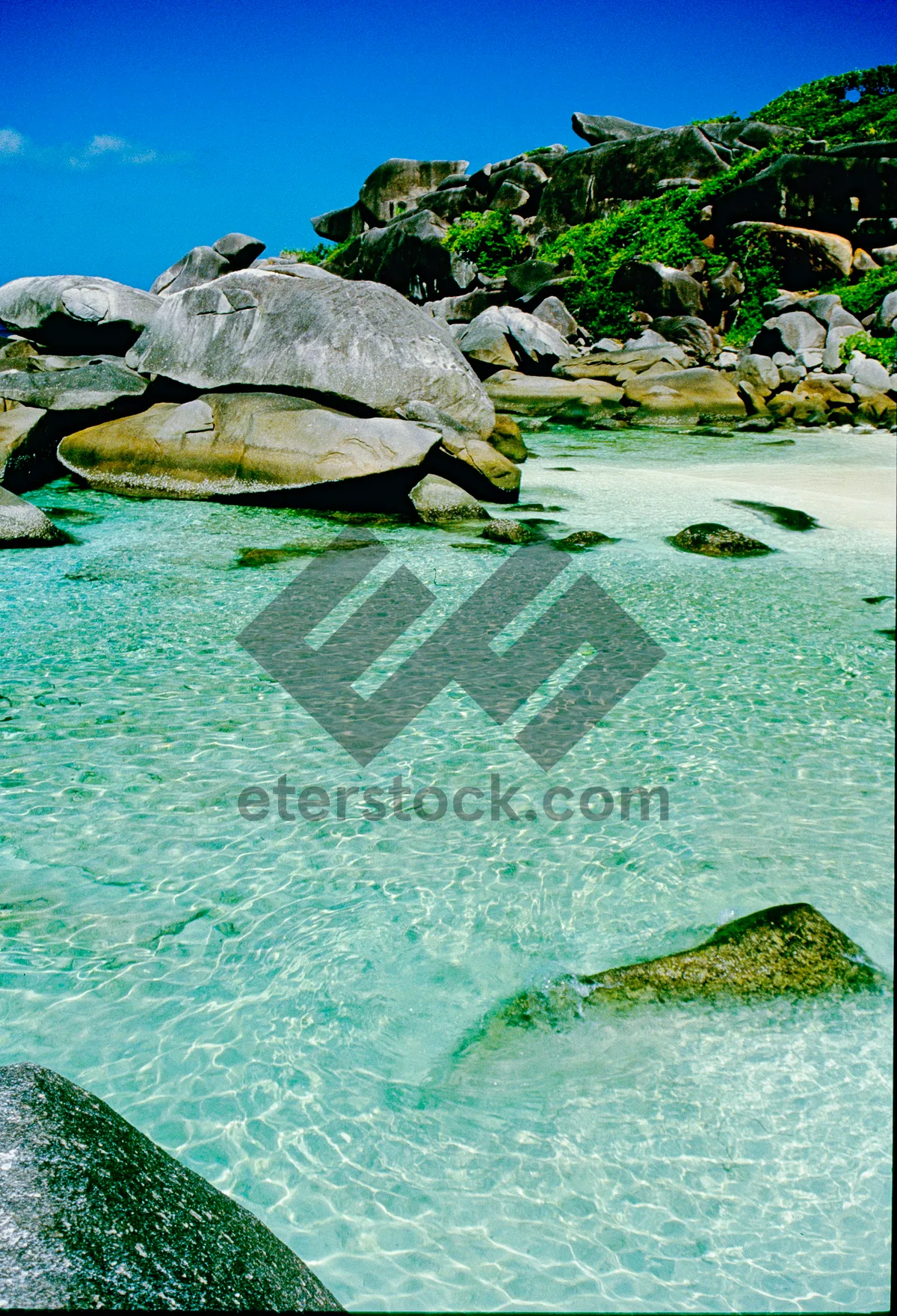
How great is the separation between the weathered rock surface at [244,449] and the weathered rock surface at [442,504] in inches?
7.1

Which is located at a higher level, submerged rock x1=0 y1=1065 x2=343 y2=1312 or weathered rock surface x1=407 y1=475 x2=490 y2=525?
weathered rock surface x1=407 y1=475 x2=490 y2=525

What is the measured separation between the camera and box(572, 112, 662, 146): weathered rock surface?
2944 cm

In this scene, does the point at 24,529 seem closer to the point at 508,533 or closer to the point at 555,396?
the point at 508,533

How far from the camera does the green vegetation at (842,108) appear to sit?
2567cm

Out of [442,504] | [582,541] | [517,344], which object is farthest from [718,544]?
[517,344]

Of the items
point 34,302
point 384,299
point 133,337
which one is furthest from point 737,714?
point 34,302

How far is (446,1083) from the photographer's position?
2.49 metres

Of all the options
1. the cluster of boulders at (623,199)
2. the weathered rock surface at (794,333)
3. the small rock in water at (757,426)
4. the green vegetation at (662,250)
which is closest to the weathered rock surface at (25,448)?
the small rock in water at (757,426)

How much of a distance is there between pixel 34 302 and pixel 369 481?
810 cm

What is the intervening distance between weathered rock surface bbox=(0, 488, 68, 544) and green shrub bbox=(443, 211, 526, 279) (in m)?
22.9

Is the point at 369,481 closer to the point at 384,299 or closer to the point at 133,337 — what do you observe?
the point at 384,299

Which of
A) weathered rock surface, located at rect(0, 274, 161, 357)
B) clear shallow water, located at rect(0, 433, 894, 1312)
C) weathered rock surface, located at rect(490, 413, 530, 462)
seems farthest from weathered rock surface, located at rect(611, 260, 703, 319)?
clear shallow water, located at rect(0, 433, 894, 1312)

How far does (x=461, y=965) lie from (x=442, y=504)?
6.73 meters

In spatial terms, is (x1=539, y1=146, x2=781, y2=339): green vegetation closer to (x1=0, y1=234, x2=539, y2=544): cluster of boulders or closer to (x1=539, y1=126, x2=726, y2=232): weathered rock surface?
(x1=539, y1=126, x2=726, y2=232): weathered rock surface
